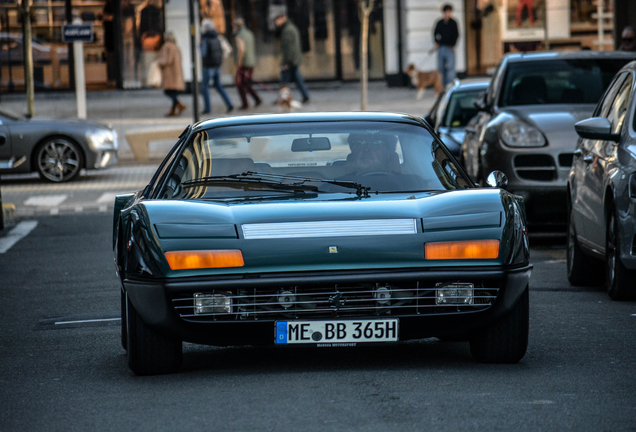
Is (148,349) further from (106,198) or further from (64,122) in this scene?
(64,122)

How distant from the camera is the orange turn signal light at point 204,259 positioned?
17.5ft

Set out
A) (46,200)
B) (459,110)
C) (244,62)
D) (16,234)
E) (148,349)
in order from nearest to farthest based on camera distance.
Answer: (148,349) < (16,234) < (459,110) < (46,200) < (244,62)

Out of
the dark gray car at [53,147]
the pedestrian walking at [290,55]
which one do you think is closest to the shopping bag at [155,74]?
the pedestrian walking at [290,55]

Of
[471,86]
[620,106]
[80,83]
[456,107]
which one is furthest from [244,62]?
[620,106]

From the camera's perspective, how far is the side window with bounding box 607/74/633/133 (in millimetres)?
8492

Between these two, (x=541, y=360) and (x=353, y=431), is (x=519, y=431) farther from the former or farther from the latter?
(x=541, y=360)

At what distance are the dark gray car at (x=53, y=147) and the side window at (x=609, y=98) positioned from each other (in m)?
11.6

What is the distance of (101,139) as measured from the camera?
64.4ft

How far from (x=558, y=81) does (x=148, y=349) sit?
25.2 feet

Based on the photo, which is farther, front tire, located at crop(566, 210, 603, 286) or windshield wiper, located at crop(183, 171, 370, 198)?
front tire, located at crop(566, 210, 603, 286)

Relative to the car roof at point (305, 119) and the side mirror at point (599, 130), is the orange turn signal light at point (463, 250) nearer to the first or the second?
the car roof at point (305, 119)

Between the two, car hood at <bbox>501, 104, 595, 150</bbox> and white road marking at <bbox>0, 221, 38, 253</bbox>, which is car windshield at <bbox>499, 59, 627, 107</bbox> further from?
white road marking at <bbox>0, 221, 38, 253</bbox>

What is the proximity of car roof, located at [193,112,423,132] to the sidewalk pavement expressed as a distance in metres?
18.4

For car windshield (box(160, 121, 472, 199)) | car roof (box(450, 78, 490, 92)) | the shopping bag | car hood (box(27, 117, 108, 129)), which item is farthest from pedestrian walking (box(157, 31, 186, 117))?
car windshield (box(160, 121, 472, 199))
